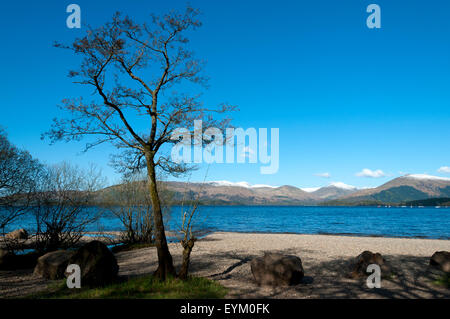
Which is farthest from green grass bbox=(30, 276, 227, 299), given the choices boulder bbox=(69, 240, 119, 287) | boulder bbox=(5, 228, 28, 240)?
boulder bbox=(5, 228, 28, 240)

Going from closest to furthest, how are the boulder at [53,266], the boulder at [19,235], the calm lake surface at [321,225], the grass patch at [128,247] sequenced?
1. the boulder at [53,266]
2. the grass patch at [128,247]
3. the boulder at [19,235]
4. the calm lake surface at [321,225]

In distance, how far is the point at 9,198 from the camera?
14688mm

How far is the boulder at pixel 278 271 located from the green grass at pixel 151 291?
162cm

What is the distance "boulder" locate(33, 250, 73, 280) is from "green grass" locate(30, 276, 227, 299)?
8.72 feet

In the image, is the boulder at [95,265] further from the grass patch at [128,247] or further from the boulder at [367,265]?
the grass patch at [128,247]

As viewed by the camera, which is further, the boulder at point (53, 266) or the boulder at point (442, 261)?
the boulder at point (442, 261)

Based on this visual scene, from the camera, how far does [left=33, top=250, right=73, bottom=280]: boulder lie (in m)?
12.1

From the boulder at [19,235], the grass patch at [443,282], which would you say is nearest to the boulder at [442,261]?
the grass patch at [443,282]

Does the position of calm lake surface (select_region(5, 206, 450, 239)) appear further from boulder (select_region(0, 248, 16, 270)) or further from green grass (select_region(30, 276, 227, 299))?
boulder (select_region(0, 248, 16, 270))

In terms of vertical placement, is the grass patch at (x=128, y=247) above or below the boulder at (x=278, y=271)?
below

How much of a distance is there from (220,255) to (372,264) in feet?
27.6

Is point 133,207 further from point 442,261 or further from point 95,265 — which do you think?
point 442,261

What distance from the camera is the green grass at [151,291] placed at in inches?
321
